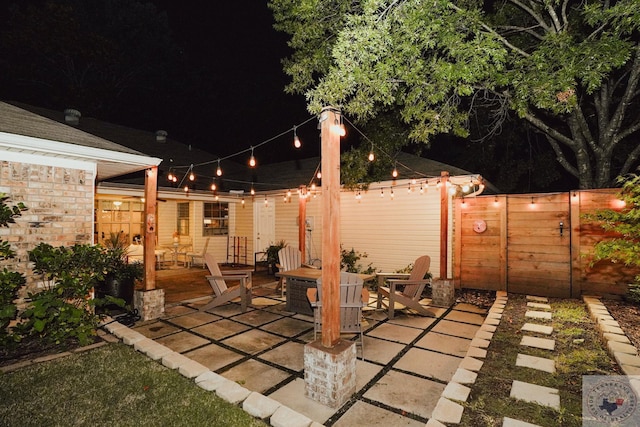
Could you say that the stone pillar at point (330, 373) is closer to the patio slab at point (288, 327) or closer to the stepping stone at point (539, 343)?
the patio slab at point (288, 327)

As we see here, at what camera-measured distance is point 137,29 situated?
2509 centimetres

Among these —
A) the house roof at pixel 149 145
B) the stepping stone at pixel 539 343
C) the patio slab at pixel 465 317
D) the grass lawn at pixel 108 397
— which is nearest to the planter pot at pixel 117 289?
the grass lawn at pixel 108 397

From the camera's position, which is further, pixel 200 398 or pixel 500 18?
pixel 500 18

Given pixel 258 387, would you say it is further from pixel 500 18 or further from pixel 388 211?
pixel 500 18

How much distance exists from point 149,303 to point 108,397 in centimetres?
262

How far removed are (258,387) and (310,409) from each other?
72cm

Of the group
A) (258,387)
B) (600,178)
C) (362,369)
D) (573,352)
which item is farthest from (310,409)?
(600,178)

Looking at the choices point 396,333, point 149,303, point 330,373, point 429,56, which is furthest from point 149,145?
point 330,373

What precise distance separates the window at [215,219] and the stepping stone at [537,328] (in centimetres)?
1069

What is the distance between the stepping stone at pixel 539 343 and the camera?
4312 mm

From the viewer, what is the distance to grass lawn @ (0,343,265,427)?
2830mm

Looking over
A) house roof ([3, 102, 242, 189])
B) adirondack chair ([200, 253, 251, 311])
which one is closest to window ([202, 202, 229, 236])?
house roof ([3, 102, 242, 189])

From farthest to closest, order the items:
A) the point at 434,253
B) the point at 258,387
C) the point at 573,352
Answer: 1. the point at 434,253
2. the point at 573,352
3. the point at 258,387

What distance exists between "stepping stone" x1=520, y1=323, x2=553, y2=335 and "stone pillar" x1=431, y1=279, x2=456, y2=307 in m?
1.67
